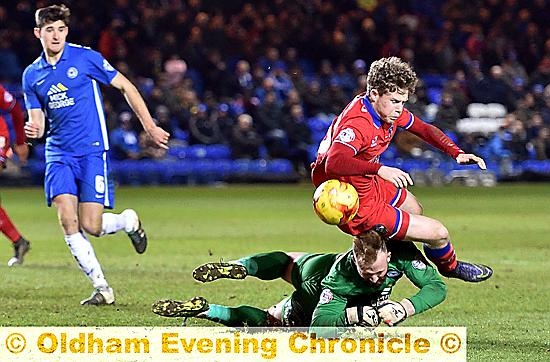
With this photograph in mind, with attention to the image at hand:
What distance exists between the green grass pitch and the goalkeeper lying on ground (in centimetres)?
57

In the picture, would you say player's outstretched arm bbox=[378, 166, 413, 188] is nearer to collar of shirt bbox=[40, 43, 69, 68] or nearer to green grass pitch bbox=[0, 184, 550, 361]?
green grass pitch bbox=[0, 184, 550, 361]

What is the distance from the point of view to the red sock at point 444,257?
8.39m

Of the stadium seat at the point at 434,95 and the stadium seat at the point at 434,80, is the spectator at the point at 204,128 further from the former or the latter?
the stadium seat at the point at 434,80

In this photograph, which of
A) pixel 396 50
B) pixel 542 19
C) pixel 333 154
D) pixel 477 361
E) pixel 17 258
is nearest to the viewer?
pixel 477 361

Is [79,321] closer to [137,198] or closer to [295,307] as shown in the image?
[295,307]

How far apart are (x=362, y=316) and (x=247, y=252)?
640 cm

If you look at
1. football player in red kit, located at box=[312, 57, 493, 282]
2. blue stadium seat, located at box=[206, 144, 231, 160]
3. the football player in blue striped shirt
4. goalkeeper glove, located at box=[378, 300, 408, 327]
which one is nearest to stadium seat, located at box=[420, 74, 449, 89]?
blue stadium seat, located at box=[206, 144, 231, 160]

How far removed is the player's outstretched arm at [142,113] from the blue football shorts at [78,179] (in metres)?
0.65

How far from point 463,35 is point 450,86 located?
352cm

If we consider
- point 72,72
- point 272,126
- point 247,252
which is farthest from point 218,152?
point 72,72

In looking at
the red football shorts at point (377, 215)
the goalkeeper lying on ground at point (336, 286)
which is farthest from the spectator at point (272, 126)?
the goalkeeper lying on ground at point (336, 286)

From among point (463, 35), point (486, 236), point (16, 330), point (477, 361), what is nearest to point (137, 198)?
point (486, 236)

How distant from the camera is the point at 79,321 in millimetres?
8836

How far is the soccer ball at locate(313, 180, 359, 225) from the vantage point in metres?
7.74
